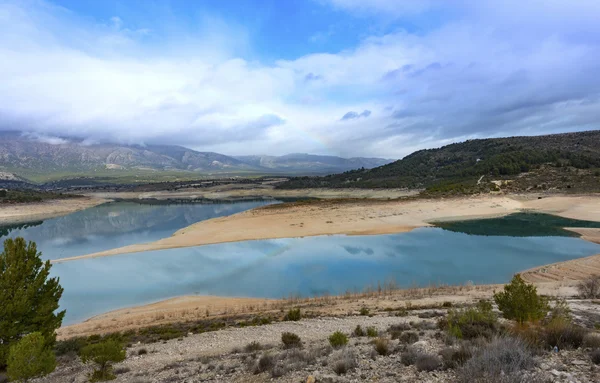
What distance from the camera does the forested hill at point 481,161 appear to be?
72.5 meters

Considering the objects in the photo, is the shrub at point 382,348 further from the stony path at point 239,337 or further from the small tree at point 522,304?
the small tree at point 522,304

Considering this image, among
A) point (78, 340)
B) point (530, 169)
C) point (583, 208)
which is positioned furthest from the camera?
point (530, 169)

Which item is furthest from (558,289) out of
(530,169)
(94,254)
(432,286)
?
(530,169)

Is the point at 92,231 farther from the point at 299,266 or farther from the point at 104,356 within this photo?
the point at 104,356

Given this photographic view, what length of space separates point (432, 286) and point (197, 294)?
41.2ft

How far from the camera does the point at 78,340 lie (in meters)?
11.4

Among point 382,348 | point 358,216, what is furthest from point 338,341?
point 358,216

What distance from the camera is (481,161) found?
289 ft

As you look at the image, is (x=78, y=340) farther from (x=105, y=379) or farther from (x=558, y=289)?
(x=558, y=289)

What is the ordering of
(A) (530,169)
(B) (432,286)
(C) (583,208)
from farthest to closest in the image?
1. (A) (530,169)
2. (C) (583,208)
3. (B) (432,286)

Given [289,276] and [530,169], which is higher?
[530,169]

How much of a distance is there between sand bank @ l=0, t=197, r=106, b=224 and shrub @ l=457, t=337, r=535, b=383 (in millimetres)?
71152

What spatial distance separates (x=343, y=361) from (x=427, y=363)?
152cm

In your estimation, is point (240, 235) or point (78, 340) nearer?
point (78, 340)
